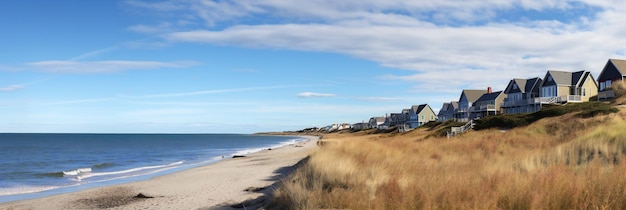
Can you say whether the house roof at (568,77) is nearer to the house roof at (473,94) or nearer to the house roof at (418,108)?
the house roof at (473,94)

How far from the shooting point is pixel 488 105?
74.9 meters

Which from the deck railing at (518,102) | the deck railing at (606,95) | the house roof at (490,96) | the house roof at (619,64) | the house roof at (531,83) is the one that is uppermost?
the house roof at (619,64)

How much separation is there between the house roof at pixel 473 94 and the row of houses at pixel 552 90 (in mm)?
5754

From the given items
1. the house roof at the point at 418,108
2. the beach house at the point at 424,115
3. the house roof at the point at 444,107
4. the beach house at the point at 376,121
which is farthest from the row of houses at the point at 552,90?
the beach house at the point at 376,121

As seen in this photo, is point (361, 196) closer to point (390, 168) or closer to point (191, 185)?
point (390, 168)

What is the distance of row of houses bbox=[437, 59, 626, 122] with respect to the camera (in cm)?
5941

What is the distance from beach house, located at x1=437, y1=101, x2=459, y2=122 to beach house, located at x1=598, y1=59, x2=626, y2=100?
110 ft

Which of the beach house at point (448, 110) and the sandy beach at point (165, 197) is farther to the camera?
the beach house at point (448, 110)

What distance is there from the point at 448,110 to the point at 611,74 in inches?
1650

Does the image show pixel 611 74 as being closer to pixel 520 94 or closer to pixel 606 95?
pixel 606 95

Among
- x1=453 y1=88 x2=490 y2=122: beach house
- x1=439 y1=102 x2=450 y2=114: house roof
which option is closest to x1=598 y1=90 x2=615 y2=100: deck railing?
x1=453 y1=88 x2=490 y2=122: beach house

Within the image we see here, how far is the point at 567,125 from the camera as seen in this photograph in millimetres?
29375

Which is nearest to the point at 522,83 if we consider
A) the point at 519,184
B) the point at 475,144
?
the point at 475,144

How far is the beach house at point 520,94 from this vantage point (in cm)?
6675
